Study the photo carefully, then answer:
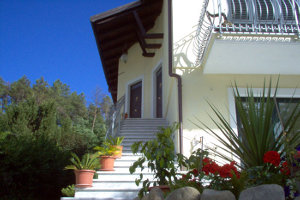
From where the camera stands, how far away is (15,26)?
44.2 meters

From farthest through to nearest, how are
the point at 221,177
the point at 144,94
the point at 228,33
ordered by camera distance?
1. the point at 144,94
2. the point at 228,33
3. the point at 221,177

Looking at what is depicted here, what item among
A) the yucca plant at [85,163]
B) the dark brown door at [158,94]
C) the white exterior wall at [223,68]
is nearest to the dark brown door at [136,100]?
the dark brown door at [158,94]

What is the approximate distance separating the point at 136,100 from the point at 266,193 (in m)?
10.4

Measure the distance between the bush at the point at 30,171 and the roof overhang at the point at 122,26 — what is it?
4.69 metres

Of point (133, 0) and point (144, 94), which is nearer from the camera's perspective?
point (133, 0)

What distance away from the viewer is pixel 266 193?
2307 mm

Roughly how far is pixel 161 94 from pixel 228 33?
5.12 m

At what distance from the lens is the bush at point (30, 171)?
6.24 metres

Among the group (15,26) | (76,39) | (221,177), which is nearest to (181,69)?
(221,177)

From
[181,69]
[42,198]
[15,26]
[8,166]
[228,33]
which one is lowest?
[42,198]

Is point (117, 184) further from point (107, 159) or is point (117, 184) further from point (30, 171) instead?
point (30, 171)

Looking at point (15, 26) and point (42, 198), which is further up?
point (15, 26)

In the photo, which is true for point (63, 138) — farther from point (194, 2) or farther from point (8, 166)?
point (194, 2)

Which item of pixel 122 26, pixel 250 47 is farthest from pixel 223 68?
pixel 122 26
